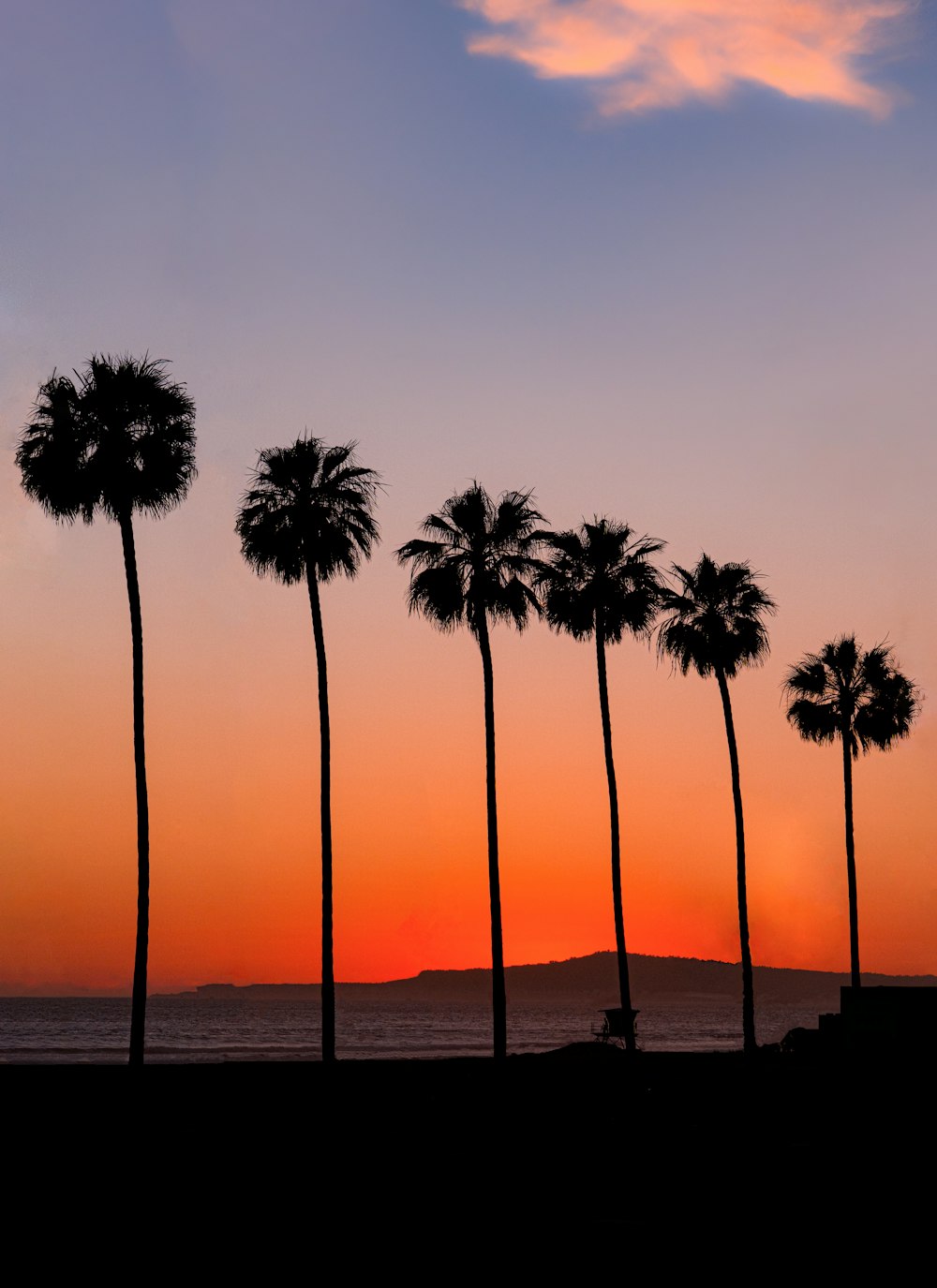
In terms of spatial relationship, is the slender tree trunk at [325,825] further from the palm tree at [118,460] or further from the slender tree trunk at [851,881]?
the slender tree trunk at [851,881]

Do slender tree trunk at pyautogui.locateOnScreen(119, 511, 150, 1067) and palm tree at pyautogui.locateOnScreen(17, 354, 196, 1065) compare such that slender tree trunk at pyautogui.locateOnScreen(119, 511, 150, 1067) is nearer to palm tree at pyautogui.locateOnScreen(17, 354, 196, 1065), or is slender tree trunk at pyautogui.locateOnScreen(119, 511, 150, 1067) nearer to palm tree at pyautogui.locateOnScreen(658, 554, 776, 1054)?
palm tree at pyautogui.locateOnScreen(17, 354, 196, 1065)

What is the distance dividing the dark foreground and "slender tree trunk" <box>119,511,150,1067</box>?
2.78 m

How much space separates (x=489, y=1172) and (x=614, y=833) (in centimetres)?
2966

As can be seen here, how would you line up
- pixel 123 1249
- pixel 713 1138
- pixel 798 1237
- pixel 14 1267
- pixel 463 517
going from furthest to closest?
pixel 463 517, pixel 713 1138, pixel 798 1237, pixel 123 1249, pixel 14 1267

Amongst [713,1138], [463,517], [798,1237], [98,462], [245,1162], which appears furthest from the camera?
[463,517]

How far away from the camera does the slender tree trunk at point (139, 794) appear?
1508 inches

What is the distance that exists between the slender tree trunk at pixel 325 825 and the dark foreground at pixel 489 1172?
136 inches

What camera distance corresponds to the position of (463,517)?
47.8 m

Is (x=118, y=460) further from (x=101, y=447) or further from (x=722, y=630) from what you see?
(x=722, y=630)

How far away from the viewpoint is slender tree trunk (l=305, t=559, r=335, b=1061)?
4325 centimetres

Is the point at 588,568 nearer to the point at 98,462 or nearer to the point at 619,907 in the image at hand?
the point at 619,907

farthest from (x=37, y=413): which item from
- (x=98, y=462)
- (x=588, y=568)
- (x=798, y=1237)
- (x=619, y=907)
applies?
(x=798, y=1237)

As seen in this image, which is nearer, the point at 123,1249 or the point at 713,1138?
the point at 123,1249

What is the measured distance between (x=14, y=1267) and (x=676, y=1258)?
708 centimetres
